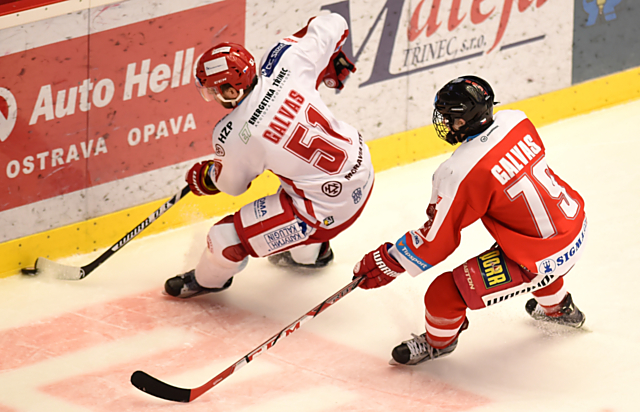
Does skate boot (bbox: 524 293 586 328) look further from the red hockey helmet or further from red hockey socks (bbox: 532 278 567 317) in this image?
the red hockey helmet

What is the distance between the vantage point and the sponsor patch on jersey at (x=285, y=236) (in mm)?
3838

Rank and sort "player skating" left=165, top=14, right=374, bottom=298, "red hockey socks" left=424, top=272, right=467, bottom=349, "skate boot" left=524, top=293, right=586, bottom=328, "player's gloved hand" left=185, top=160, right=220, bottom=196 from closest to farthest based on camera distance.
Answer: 1. "red hockey socks" left=424, top=272, right=467, bottom=349
2. "player skating" left=165, top=14, right=374, bottom=298
3. "skate boot" left=524, top=293, right=586, bottom=328
4. "player's gloved hand" left=185, top=160, right=220, bottom=196

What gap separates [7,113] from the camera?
4.11 m

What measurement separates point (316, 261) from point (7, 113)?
1.57 meters

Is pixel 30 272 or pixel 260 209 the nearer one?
pixel 260 209

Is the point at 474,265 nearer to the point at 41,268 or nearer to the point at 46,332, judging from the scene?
the point at 46,332

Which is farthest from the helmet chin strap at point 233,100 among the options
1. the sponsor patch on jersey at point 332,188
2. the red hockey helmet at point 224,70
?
the sponsor patch on jersey at point 332,188

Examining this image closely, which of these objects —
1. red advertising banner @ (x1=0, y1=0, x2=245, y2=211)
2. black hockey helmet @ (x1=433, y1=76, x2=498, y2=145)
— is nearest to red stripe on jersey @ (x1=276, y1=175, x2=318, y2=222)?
black hockey helmet @ (x1=433, y1=76, x2=498, y2=145)

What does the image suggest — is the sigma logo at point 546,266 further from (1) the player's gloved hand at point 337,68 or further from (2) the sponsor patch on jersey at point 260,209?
(1) the player's gloved hand at point 337,68

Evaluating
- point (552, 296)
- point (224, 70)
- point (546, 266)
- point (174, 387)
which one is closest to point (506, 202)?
point (546, 266)

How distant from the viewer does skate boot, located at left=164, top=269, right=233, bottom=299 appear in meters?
4.12

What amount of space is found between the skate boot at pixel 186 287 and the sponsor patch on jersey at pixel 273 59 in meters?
0.97

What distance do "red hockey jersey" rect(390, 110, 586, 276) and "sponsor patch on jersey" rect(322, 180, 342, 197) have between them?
56cm

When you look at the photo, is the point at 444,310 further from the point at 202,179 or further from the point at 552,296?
the point at 202,179
